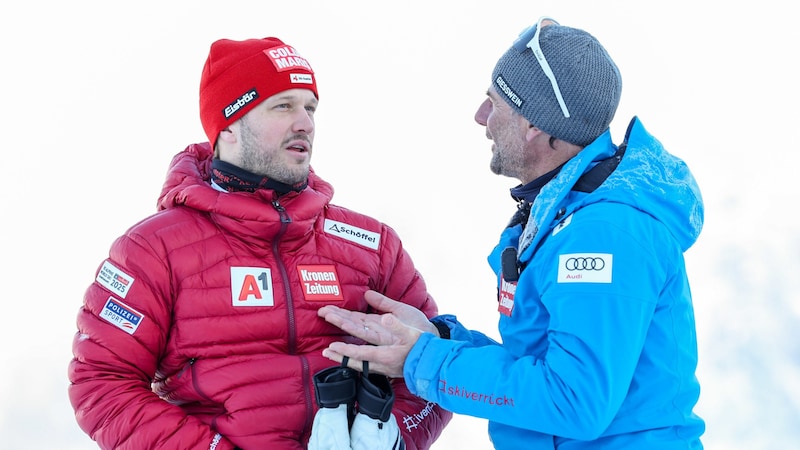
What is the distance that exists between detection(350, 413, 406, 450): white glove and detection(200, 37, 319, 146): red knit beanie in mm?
960

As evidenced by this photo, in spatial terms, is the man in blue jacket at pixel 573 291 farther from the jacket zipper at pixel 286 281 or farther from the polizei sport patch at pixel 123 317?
the polizei sport patch at pixel 123 317

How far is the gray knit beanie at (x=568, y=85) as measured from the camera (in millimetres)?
2143

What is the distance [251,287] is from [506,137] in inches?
32.4

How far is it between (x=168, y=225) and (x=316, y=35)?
2100mm

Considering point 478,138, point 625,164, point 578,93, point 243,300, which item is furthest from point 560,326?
point 478,138

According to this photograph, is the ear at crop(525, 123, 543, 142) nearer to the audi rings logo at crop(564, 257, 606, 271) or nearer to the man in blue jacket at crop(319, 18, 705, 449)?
the man in blue jacket at crop(319, 18, 705, 449)

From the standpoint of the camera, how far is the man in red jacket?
212 centimetres

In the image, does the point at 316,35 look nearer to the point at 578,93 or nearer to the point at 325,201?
the point at 325,201

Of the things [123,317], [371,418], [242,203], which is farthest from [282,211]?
[371,418]

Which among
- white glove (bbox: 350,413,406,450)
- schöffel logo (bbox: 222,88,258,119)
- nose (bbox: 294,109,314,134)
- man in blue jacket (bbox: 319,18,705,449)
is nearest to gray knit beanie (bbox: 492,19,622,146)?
man in blue jacket (bbox: 319,18,705,449)

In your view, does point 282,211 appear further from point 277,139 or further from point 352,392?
point 352,392

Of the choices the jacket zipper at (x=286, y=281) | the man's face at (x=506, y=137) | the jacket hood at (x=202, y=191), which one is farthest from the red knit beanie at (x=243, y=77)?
the man's face at (x=506, y=137)

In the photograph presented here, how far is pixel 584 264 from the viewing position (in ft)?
6.16

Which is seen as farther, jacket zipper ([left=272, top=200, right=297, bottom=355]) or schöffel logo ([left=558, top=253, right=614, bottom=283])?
jacket zipper ([left=272, top=200, right=297, bottom=355])
